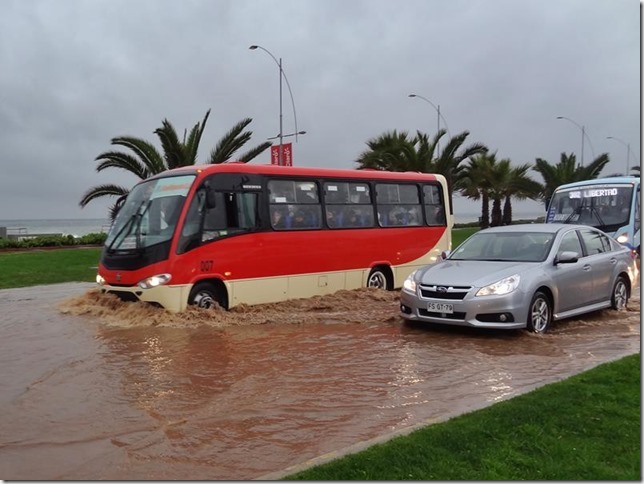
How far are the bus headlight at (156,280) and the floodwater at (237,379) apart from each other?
0.42 metres

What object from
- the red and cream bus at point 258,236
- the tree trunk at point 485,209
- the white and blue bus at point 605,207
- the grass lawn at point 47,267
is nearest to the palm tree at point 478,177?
the tree trunk at point 485,209

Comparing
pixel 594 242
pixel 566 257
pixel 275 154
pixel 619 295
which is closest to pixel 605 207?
pixel 619 295

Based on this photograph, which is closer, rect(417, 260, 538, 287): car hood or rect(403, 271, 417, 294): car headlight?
rect(417, 260, 538, 287): car hood

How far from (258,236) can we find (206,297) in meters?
1.60

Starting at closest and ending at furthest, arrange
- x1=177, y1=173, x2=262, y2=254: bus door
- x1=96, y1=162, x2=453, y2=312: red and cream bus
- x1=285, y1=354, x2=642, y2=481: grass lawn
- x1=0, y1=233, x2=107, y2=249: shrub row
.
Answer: x1=285, y1=354, x2=642, y2=481: grass lawn
x1=96, y1=162, x2=453, y2=312: red and cream bus
x1=177, y1=173, x2=262, y2=254: bus door
x1=0, y1=233, x2=107, y2=249: shrub row

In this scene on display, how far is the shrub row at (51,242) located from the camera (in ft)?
96.1

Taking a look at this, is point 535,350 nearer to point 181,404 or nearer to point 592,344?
point 592,344

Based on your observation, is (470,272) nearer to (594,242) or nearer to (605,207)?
(594,242)

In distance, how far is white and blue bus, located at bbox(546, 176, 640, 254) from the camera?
19359 millimetres

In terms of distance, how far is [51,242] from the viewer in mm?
30375

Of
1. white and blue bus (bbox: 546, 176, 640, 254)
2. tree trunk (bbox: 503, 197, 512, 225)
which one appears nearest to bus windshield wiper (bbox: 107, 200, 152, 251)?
white and blue bus (bbox: 546, 176, 640, 254)

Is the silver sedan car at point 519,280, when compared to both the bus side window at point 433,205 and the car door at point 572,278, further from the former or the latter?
the bus side window at point 433,205

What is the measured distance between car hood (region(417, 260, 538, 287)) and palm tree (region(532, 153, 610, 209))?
38.9m

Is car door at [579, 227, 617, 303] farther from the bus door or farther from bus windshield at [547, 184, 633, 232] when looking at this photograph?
bus windshield at [547, 184, 633, 232]
